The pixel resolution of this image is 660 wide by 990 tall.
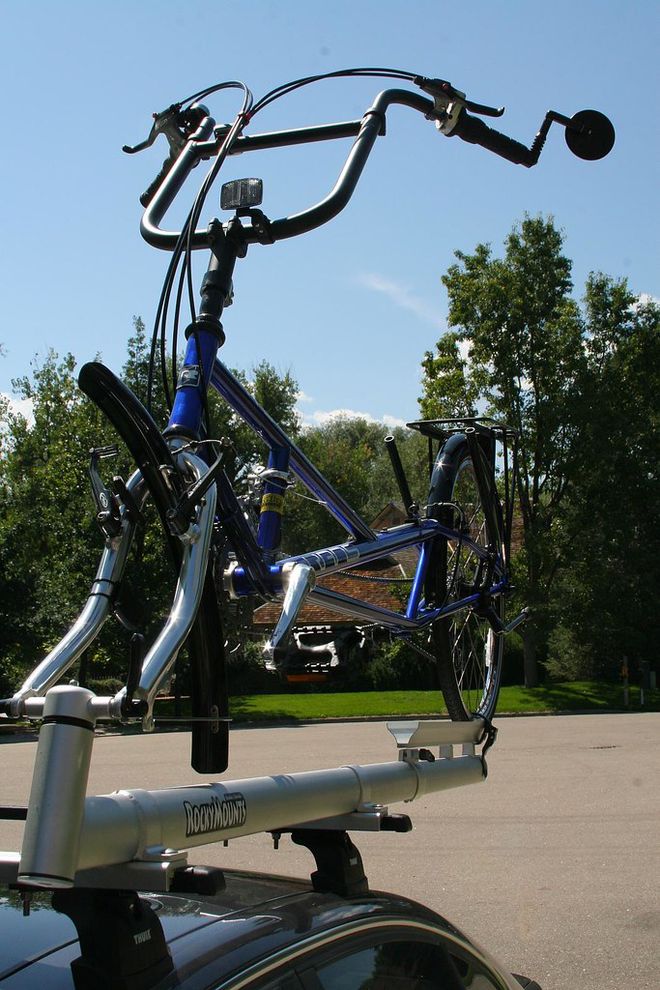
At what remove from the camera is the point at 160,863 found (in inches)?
73.8

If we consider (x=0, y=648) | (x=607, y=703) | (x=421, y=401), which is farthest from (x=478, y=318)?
(x=0, y=648)

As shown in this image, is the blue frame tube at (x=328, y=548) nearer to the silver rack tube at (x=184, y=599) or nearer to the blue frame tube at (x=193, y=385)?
the blue frame tube at (x=193, y=385)

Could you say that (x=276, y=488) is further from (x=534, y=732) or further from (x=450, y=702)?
(x=534, y=732)

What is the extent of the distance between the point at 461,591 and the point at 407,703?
84.3 feet

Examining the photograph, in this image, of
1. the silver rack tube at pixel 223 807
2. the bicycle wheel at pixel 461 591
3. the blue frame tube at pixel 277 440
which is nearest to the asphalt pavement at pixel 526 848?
the bicycle wheel at pixel 461 591

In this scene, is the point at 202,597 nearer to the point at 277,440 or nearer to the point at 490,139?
the point at 277,440

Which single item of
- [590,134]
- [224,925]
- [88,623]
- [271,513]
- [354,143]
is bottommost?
[224,925]

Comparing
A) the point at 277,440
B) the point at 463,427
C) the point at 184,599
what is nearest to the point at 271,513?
the point at 277,440

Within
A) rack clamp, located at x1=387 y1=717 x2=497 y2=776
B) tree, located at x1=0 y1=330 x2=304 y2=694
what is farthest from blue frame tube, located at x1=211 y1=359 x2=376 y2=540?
tree, located at x1=0 y1=330 x2=304 y2=694

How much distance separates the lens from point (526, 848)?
32.7 feet

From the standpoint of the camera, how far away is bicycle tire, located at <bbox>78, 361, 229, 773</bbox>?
313cm

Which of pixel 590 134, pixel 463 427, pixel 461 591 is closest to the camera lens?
pixel 590 134

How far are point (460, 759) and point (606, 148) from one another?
2567 millimetres

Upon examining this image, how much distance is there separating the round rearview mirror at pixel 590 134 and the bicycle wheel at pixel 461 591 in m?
2.00
